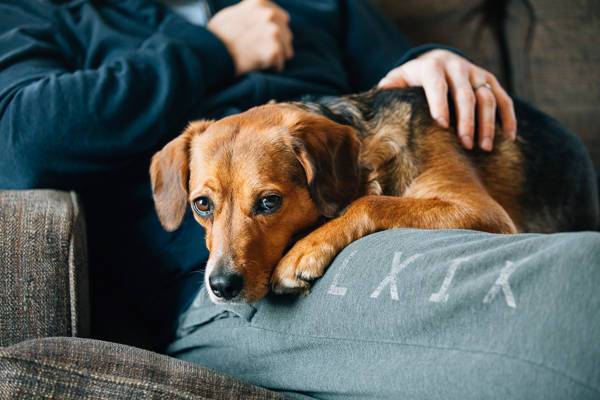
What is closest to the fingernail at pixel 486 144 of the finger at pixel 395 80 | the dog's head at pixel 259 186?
the finger at pixel 395 80

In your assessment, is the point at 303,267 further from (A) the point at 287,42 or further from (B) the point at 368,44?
(B) the point at 368,44

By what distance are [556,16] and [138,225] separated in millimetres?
2199

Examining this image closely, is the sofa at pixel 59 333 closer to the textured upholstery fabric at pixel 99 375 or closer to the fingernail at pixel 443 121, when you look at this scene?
the textured upholstery fabric at pixel 99 375

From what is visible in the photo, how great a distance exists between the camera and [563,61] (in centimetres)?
277

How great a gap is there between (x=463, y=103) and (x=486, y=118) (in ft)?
0.32

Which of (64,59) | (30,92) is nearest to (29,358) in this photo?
(30,92)

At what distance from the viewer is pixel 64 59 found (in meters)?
2.04

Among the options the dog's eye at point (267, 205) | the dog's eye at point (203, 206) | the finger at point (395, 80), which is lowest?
the dog's eye at point (203, 206)

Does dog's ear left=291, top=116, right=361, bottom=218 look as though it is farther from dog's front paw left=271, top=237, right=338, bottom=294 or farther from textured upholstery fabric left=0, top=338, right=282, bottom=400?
textured upholstery fabric left=0, top=338, right=282, bottom=400

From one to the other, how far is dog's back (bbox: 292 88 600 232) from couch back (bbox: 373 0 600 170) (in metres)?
0.70

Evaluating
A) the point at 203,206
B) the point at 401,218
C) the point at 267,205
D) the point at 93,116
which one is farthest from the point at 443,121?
the point at 93,116

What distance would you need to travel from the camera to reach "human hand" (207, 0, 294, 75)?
206 cm

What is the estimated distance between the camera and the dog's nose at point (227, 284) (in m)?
1.36

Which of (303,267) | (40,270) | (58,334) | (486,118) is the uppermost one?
(486,118)
